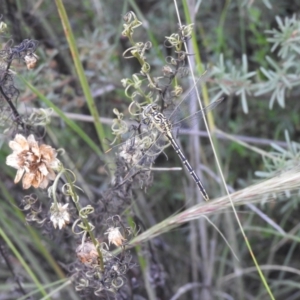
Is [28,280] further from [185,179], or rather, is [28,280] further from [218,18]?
[218,18]

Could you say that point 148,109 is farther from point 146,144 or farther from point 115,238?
point 115,238

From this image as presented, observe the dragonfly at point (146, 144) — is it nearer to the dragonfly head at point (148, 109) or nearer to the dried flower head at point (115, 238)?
the dragonfly head at point (148, 109)

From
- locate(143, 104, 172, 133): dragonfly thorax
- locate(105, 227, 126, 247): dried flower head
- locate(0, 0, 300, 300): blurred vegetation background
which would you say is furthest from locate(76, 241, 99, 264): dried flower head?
locate(0, 0, 300, 300): blurred vegetation background

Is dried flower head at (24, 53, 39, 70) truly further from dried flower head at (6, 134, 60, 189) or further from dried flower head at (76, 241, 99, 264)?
dried flower head at (76, 241, 99, 264)

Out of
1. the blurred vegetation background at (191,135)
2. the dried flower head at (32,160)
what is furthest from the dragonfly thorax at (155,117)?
the blurred vegetation background at (191,135)

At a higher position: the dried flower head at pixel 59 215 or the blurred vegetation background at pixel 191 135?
the dried flower head at pixel 59 215

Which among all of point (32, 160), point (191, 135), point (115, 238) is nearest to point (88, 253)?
point (115, 238)
